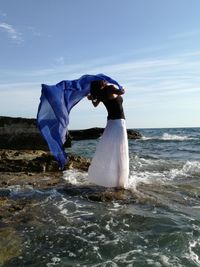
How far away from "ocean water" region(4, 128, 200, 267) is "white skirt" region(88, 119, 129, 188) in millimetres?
282

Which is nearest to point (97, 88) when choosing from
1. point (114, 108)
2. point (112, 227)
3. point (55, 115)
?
point (114, 108)

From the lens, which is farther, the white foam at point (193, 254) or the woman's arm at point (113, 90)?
the woman's arm at point (113, 90)

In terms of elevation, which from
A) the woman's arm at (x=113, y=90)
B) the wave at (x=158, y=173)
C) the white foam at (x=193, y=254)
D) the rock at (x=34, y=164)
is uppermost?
the woman's arm at (x=113, y=90)

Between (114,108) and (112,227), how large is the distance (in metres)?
3.25

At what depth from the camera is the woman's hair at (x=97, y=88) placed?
8.83m

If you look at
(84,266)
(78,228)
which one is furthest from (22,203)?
(84,266)

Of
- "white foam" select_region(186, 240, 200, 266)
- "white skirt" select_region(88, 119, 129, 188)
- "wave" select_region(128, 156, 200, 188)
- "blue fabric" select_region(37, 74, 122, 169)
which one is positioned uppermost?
"blue fabric" select_region(37, 74, 122, 169)

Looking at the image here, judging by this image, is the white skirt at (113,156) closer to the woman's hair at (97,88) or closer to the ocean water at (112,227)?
the ocean water at (112,227)

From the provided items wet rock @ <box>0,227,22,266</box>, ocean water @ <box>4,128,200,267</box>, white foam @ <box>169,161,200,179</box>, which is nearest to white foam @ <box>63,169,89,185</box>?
ocean water @ <box>4,128,200,267</box>

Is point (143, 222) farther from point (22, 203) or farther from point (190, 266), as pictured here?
point (22, 203)

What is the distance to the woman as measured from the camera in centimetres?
872

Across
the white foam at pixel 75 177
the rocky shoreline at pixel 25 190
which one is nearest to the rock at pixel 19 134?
the rocky shoreline at pixel 25 190

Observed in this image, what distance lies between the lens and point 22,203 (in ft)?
24.6

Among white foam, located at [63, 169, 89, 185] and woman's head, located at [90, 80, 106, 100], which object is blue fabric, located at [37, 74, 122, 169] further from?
white foam, located at [63, 169, 89, 185]
